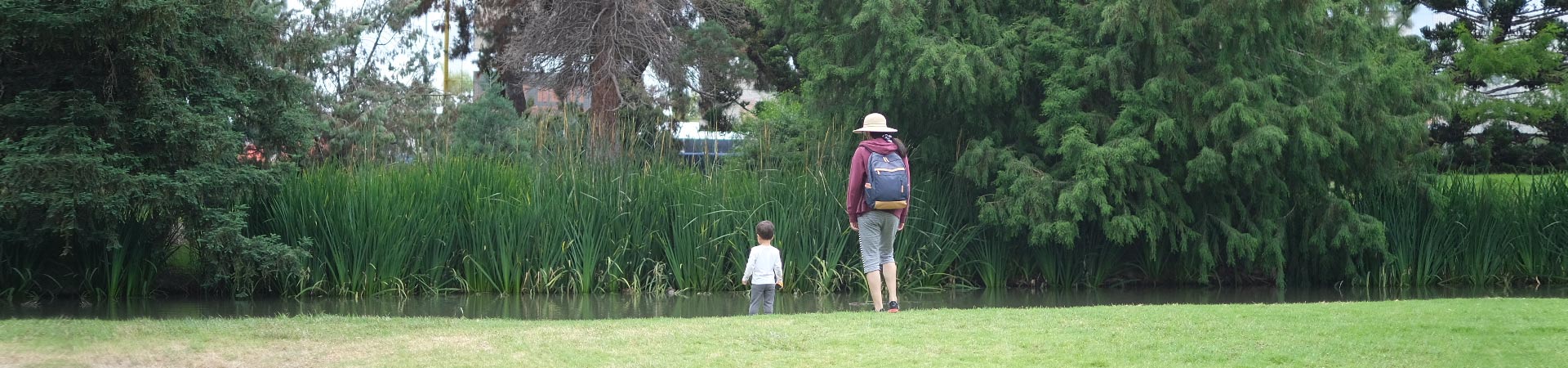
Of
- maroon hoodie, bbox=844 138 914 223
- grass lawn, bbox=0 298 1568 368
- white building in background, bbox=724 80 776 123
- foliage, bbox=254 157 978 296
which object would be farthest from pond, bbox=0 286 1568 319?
white building in background, bbox=724 80 776 123

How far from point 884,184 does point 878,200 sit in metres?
0.11

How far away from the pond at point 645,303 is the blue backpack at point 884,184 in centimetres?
183

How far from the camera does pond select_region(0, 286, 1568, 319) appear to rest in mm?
11000

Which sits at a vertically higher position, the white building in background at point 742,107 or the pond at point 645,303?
the white building in background at point 742,107

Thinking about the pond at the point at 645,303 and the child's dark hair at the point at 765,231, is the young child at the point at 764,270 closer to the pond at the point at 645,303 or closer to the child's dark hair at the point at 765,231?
the child's dark hair at the point at 765,231

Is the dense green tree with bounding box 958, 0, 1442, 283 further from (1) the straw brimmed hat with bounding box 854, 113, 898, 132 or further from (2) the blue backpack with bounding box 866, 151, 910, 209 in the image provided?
(2) the blue backpack with bounding box 866, 151, 910, 209

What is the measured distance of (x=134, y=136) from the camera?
11.1m

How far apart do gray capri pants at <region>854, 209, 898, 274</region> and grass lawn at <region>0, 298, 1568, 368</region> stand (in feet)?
2.79

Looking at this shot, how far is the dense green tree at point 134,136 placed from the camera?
10.4 m

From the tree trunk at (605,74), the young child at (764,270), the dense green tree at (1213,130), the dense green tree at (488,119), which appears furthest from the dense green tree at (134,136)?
the tree trunk at (605,74)

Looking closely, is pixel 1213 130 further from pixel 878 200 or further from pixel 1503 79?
pixel 1503 79

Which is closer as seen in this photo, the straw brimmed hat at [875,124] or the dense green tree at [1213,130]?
the straw brimmed hat at [875,124]

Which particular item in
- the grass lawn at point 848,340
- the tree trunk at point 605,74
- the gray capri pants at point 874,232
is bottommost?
the grass lawn at point 848,340

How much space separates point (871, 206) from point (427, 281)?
567cm
